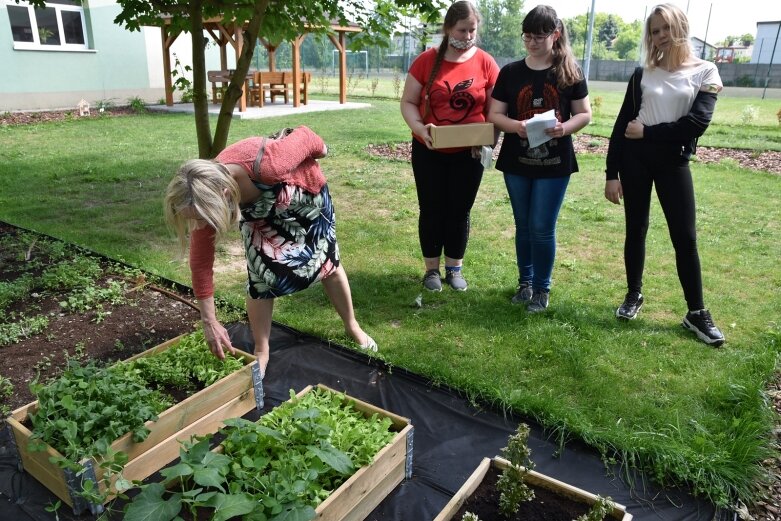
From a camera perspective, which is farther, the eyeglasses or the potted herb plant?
the eyeglasses

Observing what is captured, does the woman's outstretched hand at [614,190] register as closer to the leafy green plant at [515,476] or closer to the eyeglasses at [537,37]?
the eyeglasses at [537,37]

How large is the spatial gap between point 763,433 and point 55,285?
3.88 meters

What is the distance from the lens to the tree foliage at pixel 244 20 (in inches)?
147

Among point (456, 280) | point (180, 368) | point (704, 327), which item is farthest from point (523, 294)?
point (180, 368)

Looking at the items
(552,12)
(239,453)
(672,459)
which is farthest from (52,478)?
(552,12)

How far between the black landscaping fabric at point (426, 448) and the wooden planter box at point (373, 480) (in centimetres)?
6

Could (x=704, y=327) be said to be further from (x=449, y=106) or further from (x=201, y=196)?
(x=201, y=196)

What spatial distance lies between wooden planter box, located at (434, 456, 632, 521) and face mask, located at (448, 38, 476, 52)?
2254 mm

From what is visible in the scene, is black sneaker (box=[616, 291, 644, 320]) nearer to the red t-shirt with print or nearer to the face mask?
the red t-shirt with print

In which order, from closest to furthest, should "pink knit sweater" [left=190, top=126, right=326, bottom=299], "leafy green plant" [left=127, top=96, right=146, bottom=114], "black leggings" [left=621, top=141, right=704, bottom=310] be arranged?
"pink knit sweater" [left=190, top=126, right=326, bottom=299] < "black leggings" [left=621, top=141, right=704, bottom=310] < "leafy green plant" [left=127, top=96, right=146, bottom=114]

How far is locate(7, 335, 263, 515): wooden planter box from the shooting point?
6.25 ft

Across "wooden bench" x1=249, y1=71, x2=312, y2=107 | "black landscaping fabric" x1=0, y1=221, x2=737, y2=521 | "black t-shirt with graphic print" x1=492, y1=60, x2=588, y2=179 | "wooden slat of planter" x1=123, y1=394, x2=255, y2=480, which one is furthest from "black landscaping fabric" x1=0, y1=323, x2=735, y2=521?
"wooden bench" x1=249, y1=71, x2=312, y2=107

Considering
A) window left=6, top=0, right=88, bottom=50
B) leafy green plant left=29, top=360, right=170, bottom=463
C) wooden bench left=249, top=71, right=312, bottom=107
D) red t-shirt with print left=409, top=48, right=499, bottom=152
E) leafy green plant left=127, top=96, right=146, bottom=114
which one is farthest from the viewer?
wooden bench left=249, top=71, right=312, bottom=107

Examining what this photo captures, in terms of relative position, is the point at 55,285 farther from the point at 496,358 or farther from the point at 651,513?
the point at 651,513
